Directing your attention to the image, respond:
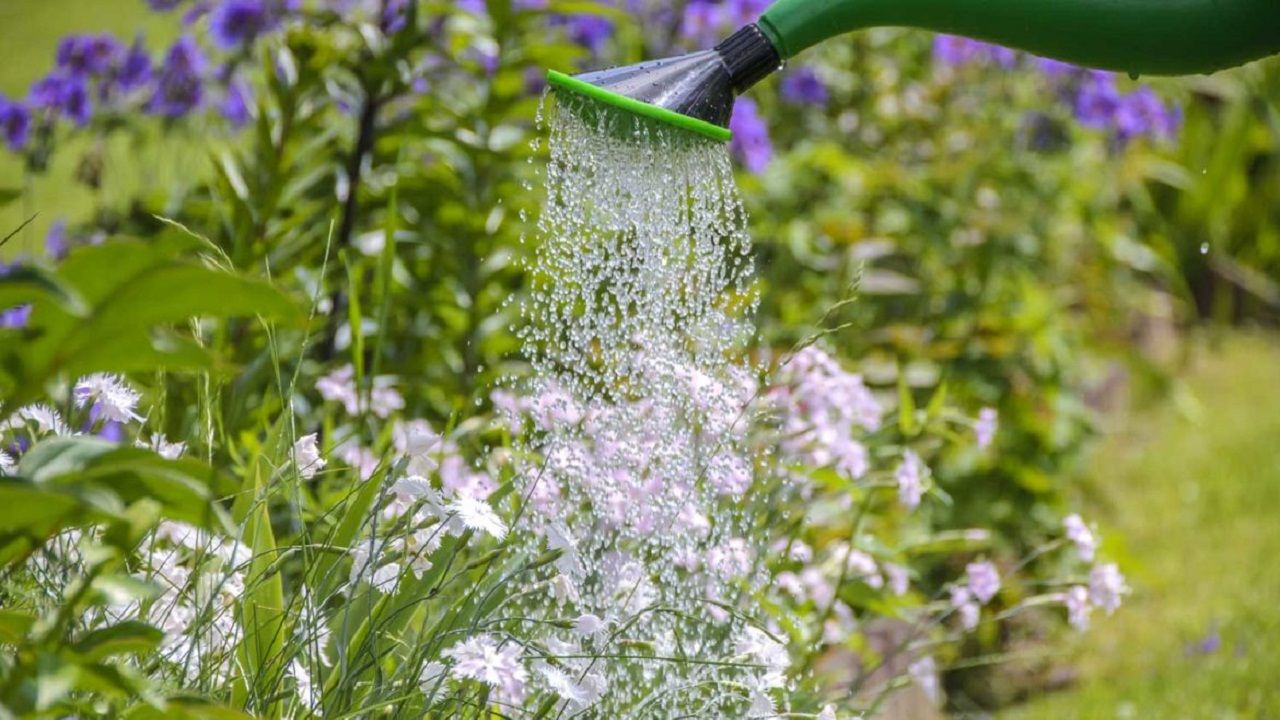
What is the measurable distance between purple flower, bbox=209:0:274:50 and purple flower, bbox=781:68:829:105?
133cm

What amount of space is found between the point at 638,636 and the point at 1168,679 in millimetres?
1672

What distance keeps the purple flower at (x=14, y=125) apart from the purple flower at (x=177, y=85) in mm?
306

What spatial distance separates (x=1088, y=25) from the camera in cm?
160

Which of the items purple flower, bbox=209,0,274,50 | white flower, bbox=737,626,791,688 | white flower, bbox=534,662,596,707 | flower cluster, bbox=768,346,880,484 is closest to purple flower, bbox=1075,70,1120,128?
flower cluster, bbox=768,346,880,484

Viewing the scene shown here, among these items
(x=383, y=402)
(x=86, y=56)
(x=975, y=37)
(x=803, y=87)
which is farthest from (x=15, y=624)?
(x=803, y=87)

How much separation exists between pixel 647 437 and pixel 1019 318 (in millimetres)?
1867

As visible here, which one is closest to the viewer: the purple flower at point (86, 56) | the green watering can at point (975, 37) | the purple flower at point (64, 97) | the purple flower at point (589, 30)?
the green watering can at point (975, 37)

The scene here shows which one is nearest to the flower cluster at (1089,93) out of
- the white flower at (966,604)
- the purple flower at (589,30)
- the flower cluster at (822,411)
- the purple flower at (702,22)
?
the purple flower at (702,22)

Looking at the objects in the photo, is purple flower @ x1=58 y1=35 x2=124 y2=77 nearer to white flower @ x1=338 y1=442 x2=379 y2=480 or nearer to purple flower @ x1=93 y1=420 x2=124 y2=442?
purple flower @ x1=93 y1=420 x2=124 y2=442

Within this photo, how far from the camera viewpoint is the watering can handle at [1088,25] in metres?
1.57

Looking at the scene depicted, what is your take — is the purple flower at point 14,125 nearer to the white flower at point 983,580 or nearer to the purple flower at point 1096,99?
the white flower at point 983,580

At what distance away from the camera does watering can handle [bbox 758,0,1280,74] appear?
157 cm

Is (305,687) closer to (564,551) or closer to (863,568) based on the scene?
(564,551)

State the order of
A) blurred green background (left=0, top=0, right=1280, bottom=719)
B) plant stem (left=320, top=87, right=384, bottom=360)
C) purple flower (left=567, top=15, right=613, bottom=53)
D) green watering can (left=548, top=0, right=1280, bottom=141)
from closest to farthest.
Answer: green watering can (left=548, top=0, right=1280, bottom=141), plant stem (left=320, top=87, right=384, bottom=360), blurred green background (left=0, top=0, right=1280, bottom=719), purple flower (left=567, top=15, right=613, bottom=53)
